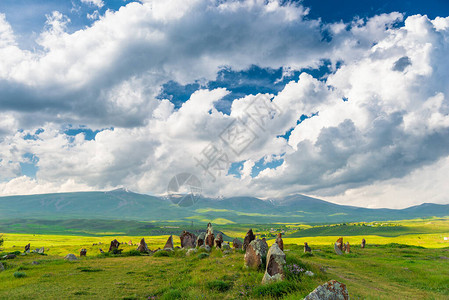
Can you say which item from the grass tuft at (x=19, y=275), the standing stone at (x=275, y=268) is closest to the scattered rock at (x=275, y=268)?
the standing stone at (x=275, y=268)

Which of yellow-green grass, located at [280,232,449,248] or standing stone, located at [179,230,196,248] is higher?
standing stone, located at [179,230,196,248]

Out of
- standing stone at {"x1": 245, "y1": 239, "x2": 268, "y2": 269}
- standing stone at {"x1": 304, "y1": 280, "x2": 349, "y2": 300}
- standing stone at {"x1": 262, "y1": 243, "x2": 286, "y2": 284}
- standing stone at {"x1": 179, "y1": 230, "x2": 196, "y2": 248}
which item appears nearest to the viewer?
standing stone at {"x1": 304, "y1": 280, "x2": 349, "y2": 300}

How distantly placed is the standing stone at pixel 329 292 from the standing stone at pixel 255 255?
9.82 m

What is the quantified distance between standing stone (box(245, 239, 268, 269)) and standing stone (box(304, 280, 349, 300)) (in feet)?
32.2

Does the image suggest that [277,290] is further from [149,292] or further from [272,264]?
[149,292]

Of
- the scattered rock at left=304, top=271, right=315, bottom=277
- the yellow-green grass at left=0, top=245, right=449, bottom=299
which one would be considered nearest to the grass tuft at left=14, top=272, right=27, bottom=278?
the yellow-green grass at left=0, top=245, right=449, bottom=299

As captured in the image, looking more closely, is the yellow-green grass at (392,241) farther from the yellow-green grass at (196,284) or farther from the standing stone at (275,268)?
the standing stone at (275,268)

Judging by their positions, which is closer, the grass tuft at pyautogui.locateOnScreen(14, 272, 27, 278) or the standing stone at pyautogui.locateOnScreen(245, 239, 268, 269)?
the standing stone at pyautogui.locateOnScreen(245, 239, 268, 269)

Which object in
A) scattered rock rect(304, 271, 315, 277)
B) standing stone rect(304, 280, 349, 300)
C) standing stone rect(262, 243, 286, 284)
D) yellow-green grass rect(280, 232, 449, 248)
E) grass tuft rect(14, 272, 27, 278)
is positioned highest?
standing stone rect(304, 280, 349, 300)

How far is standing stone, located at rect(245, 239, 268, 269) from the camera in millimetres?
19888

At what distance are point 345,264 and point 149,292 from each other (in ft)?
93.5

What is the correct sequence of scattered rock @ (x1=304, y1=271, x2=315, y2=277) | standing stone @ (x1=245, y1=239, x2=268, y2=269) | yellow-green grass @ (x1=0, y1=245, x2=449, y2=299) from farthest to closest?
1. standing stone @ (x1=245, y1=239, x2=268, y2=269)
2. scattered rock @ (x1=304, y1=271, x2=315, y2=277)
3. yellow-green grass @ (x1=0, y1=245, x2=449, y2=299)

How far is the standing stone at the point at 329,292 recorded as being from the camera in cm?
1007

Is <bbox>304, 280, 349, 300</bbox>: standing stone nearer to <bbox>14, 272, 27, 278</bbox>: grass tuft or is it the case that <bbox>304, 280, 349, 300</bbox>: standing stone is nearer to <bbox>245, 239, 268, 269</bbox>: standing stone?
<bbox>245, 239, 268, 269</bbox>: standing stone
